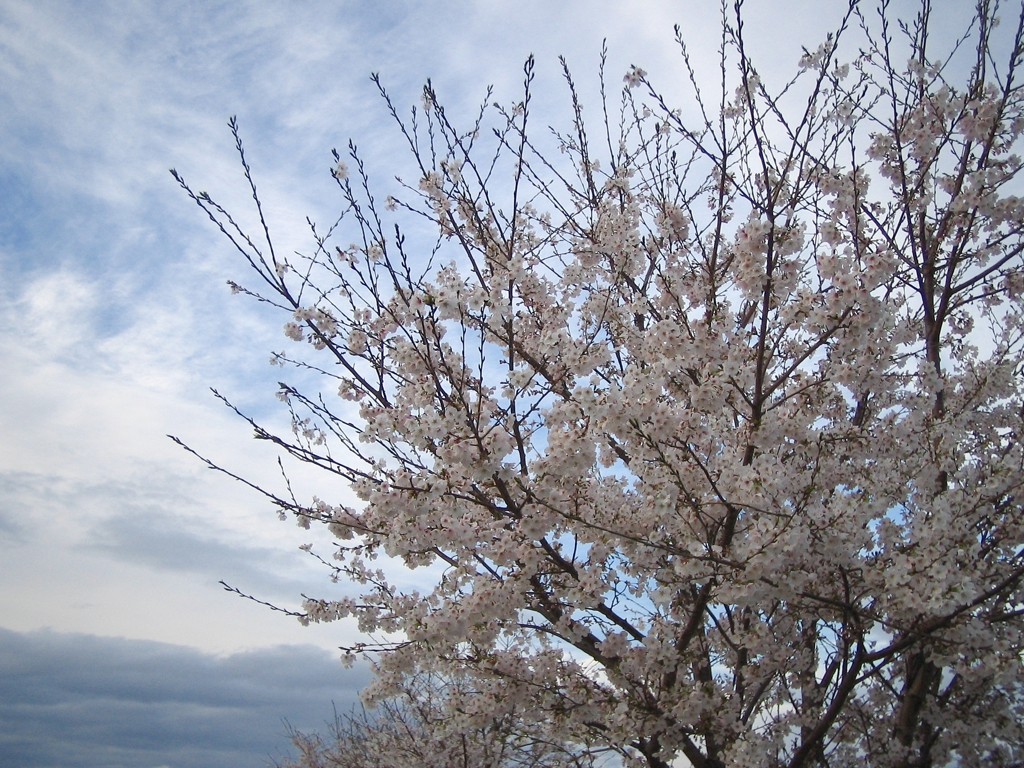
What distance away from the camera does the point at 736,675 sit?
5457 millimetres

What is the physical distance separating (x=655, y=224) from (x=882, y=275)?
2753 millimetres

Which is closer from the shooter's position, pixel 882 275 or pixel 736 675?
pixel 882 275

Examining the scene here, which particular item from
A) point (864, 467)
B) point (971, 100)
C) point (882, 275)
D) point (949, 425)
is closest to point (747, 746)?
point (864, 467)

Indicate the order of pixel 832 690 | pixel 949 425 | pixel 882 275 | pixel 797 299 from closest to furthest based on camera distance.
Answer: pixel 882 275 → pixel 797 299 → pixel 949 425 → pixel 832 690

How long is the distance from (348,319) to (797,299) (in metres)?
3.26

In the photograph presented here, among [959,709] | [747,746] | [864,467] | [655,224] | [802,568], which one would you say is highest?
[655,224]

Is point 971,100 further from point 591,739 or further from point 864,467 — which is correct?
point 591,739

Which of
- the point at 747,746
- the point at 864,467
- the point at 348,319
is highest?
the point at 348,319

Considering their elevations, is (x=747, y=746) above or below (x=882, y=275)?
below

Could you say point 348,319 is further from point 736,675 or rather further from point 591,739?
point 736,675

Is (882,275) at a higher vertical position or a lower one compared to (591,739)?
higher

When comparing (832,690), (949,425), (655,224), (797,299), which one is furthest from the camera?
(655,224)

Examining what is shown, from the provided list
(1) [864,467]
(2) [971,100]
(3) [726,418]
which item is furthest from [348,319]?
(2) [971,100]

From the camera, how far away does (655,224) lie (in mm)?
6395
